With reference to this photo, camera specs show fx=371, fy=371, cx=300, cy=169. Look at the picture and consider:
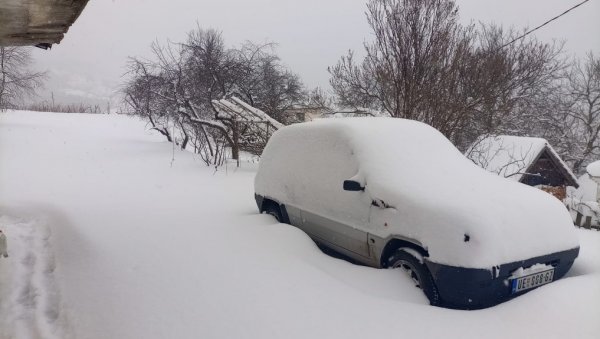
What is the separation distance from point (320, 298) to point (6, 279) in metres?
3.32

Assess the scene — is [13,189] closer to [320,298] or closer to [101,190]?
[101,190]

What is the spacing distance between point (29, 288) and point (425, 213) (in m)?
3.84

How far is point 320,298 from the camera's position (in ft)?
9.84

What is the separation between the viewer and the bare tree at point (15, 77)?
22.8 m

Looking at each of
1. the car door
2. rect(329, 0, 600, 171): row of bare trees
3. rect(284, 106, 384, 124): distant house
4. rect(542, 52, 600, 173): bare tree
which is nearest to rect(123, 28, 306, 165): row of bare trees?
rect(284, 106, 384, 124): distant house


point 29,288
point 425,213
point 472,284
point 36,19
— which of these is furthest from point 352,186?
point 36,19

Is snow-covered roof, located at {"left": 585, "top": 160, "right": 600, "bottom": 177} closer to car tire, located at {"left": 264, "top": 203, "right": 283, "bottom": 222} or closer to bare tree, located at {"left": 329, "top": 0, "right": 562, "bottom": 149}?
bare tree, located at {"left": 329, "top": 0, "right": 562, "bottom": 149}

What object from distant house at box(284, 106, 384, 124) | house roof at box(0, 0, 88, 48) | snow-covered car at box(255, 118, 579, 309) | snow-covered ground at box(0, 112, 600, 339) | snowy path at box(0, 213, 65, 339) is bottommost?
snowy path at box(0, 213, 65, 339)

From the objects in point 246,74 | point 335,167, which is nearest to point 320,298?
point 335,167

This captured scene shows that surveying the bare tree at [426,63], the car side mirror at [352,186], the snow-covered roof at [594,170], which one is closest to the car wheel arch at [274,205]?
the car side mirror at [352,186]

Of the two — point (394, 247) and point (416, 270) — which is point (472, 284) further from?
point (394, 247)

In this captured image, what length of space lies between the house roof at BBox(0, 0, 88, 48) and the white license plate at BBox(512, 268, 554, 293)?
4.48m

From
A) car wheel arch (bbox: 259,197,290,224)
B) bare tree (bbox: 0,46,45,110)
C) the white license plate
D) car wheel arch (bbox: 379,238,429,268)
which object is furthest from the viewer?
bare tree (bbox: 0,46,45,110)

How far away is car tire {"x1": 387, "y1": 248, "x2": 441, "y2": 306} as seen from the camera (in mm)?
3100
